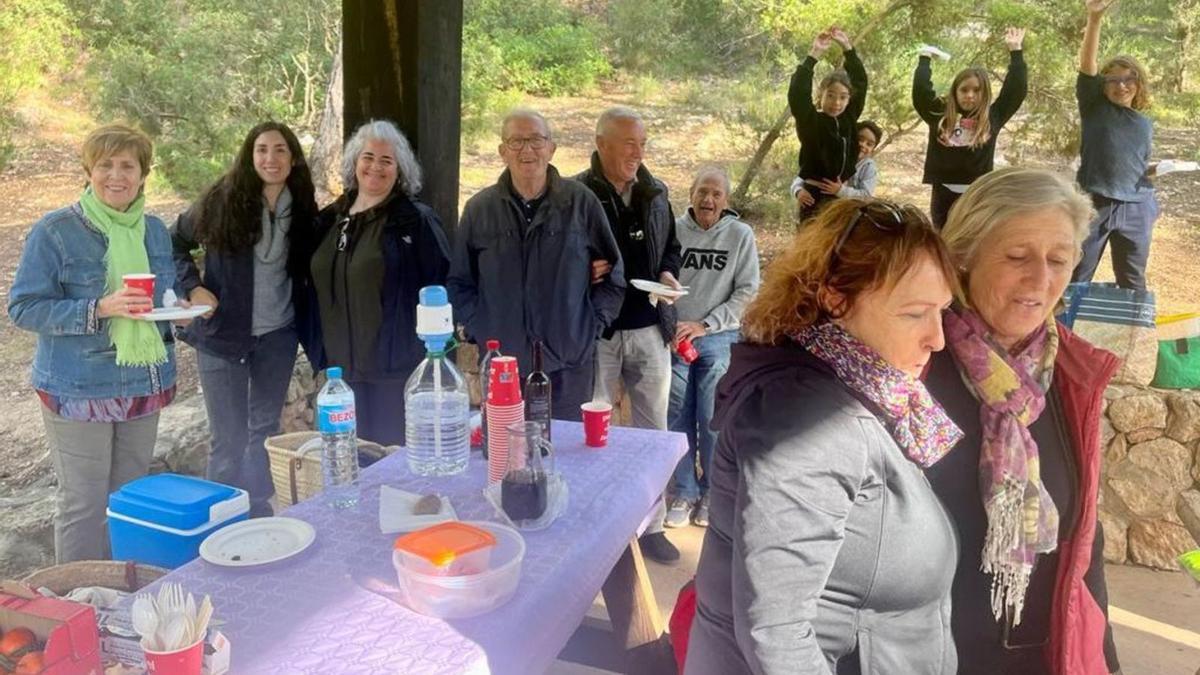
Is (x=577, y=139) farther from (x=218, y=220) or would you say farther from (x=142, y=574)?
(x=142, y=574)

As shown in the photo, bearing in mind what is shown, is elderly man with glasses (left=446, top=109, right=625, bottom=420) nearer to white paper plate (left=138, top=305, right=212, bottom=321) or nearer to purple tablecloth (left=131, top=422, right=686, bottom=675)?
white paper plate (left=138, top=305, right=212, bottom=321)

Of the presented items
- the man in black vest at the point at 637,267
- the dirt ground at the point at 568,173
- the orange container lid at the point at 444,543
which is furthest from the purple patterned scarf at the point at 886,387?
the dirt ground at the point at 568,173

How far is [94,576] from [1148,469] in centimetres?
386

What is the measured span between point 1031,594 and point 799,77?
3.66 meters

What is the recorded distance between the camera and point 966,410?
1.60 m

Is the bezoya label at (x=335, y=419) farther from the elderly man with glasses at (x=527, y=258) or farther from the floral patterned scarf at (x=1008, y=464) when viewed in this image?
the floral patterned scarf at (x=1008, y=464)

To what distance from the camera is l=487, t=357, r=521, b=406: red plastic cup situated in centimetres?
196

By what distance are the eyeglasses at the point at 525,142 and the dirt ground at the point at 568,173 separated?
2.64 meters

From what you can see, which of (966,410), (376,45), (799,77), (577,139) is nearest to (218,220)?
(376,45)

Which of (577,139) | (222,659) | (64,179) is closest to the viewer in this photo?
(222,659)

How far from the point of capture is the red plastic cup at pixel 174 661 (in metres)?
1.14

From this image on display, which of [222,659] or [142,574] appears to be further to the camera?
[142,574]

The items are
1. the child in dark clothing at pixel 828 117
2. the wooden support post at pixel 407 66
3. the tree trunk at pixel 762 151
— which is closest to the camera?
the wooden support post at pixel 407 66

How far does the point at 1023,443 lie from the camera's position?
1.55 metres
